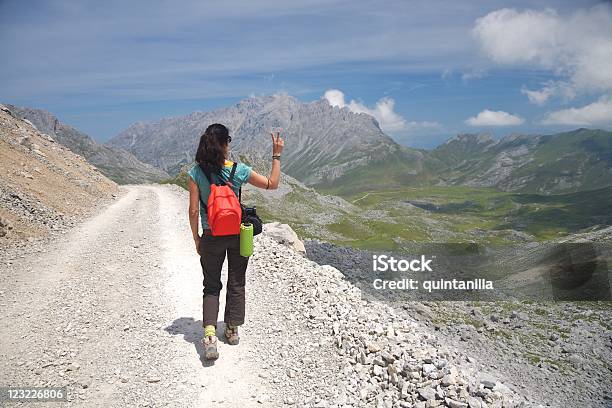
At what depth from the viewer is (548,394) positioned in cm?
2930

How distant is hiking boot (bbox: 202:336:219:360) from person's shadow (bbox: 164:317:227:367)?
387 millimetres

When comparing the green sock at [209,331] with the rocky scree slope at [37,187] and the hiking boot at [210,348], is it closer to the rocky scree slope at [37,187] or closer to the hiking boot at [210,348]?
the hiking boot at [210,348]

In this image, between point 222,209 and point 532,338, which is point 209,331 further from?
point 532,338

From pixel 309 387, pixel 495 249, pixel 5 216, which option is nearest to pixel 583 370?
pixel 309 387

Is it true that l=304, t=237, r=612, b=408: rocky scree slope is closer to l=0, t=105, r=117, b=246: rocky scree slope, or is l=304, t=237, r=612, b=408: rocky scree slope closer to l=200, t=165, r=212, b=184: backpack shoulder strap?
l=200, t=165, r=212, b=184: backpack shoulder strap

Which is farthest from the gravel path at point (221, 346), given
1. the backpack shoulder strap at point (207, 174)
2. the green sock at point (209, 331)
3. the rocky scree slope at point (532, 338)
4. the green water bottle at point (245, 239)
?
the rocky scree slope at point (532, 338)

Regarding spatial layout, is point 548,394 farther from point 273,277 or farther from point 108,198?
point 108,198

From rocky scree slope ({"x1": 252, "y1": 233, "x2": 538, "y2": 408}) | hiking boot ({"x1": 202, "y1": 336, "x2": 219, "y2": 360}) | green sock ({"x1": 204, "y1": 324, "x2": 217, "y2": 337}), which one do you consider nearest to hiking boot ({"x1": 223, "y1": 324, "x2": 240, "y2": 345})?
green sock ({"x1": 204, "y1": 324, "x2": 217, "y2": 337})

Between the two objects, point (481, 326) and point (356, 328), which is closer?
point (356, 328)

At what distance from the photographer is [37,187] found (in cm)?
3388

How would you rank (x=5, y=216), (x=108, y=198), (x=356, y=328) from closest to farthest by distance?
(x=356, y=328) < (x=5, y=216) < (x=108, y=198)

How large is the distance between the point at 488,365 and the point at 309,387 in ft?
86.4

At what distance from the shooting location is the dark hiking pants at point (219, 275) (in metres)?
10.3

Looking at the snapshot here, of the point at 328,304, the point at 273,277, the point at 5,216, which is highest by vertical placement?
the point at 5,216
